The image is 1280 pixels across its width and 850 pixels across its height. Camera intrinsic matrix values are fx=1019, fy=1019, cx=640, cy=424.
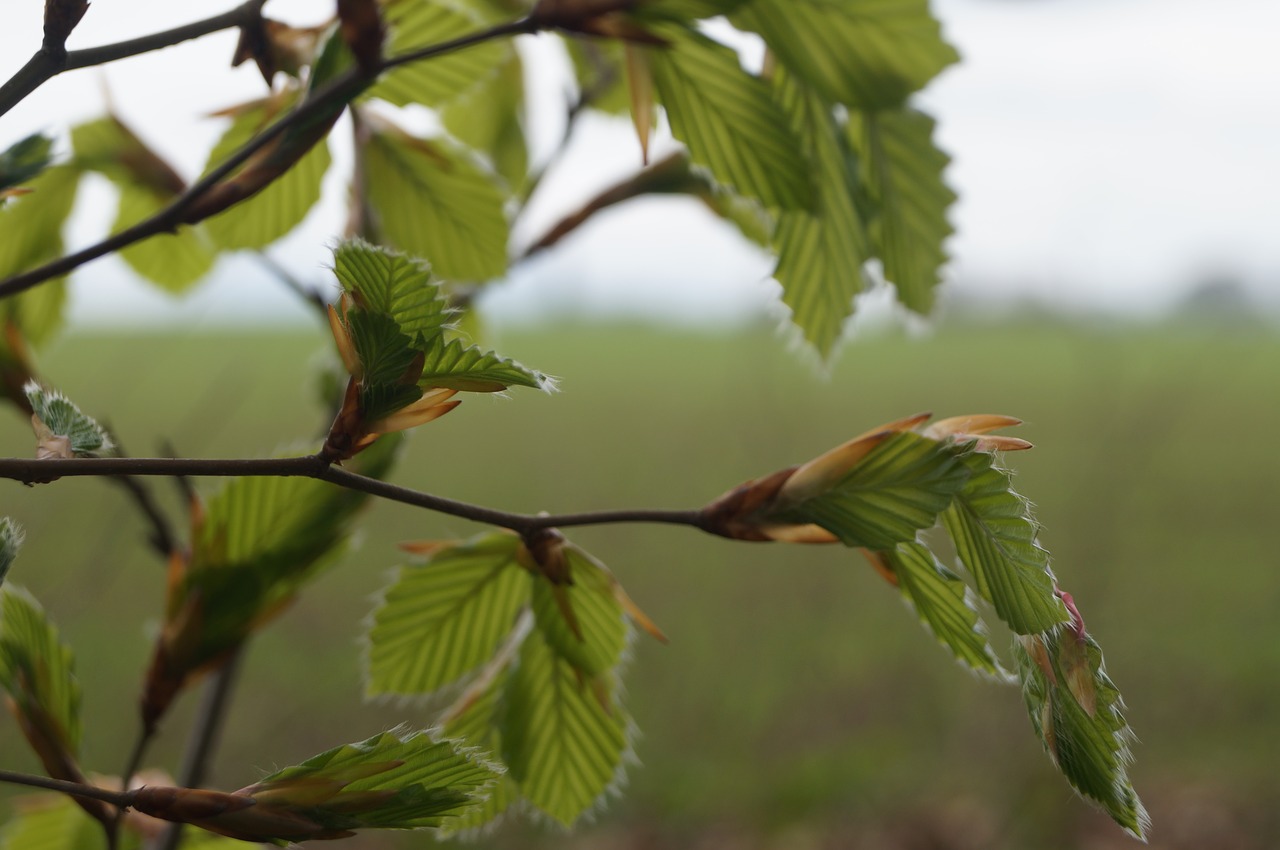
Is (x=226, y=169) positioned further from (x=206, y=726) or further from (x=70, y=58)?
(x=206, y=726)

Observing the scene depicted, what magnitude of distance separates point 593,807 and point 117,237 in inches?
10.2

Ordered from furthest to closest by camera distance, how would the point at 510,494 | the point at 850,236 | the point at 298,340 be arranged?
the point at 298,340, the point at 510,494, the point at 850,236

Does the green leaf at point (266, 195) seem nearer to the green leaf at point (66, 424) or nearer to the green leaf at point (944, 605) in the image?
the green leaf at point (66, 424)

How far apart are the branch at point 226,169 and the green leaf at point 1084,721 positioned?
0.71ft

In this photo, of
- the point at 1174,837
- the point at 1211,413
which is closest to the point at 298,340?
the point at 1211,413

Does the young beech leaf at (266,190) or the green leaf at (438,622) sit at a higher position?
the young beech leaf at (266,190)

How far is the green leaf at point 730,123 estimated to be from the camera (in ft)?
1.10

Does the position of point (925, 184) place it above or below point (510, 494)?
above

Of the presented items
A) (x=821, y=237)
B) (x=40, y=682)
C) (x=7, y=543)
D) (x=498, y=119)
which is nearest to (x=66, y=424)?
(x=7, y=543)

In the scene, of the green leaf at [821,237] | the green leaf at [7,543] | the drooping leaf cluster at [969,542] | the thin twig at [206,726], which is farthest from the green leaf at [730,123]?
the thin twig at [206,726]

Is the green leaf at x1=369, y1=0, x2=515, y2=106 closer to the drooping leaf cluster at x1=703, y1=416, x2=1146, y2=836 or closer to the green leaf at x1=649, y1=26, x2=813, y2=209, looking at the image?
the green leaf at x1=649, y1=26, x2=813, y2=209

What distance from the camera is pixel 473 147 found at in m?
0.67

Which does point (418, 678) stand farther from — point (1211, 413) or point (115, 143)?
point (1211, 413)

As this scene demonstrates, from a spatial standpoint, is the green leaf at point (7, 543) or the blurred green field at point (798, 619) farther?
the blurred green field at point (798, 619)
